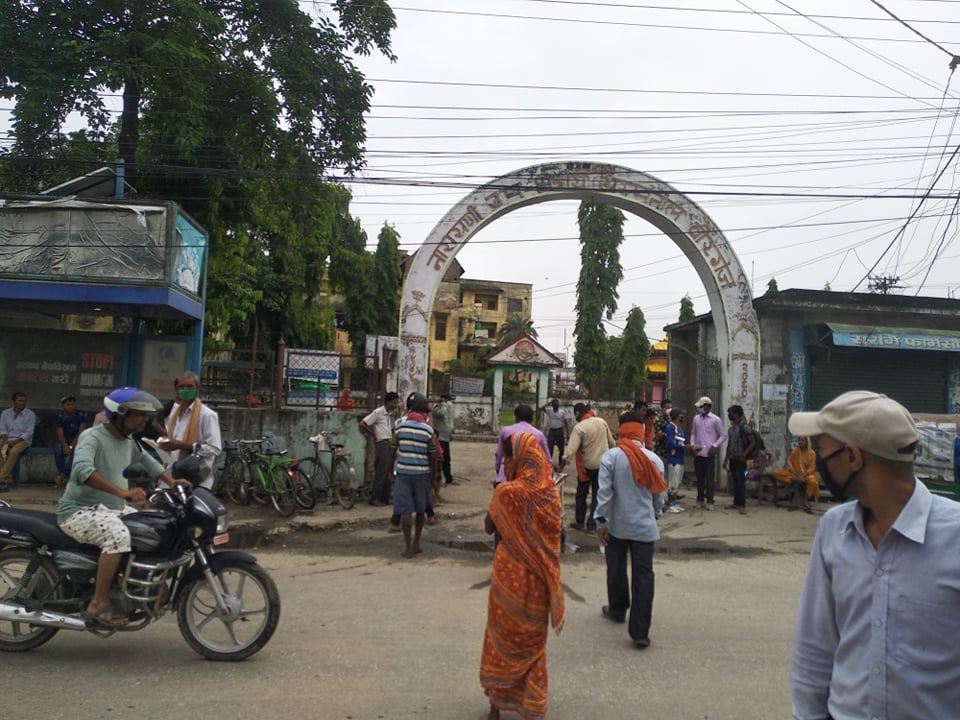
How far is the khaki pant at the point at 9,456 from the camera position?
10984mm

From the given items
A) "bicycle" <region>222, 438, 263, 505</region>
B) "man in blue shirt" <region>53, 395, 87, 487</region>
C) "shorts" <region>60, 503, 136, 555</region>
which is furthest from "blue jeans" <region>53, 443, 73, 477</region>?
"shorts" <region>60, 503, 136, 555</region>

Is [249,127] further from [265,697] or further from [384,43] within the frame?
[265,697]

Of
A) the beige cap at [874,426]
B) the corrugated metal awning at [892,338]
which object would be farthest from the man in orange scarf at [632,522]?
the corrugated metal awning at [892,338]

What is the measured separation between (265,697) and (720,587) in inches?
184

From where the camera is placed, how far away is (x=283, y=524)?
9711 mm

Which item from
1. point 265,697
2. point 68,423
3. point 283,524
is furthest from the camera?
point 68,423

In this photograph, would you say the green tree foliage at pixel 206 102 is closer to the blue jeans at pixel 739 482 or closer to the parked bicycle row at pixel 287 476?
the parked bicycle row at pixel 287 476

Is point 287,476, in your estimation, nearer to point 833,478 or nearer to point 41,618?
point 41,618

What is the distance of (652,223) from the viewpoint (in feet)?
48.2

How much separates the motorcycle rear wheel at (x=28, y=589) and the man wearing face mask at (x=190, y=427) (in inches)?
89.7

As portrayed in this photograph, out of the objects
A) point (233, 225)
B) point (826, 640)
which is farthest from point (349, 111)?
point (826, 640)

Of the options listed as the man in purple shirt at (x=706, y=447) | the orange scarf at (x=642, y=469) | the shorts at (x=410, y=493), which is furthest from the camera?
the man in purple shirt at (x=706, y=447)

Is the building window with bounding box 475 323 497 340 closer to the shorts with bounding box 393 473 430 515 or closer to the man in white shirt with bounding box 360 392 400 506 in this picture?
the man in white shirt with bounding box 360 392 400 506

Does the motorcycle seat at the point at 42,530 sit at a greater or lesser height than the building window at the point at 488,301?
lesser
